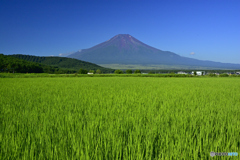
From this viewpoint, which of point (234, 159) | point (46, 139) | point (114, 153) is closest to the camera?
point (234, 159)

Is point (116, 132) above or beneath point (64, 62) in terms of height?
beneath

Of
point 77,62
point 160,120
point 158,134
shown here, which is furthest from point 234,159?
point 77,62

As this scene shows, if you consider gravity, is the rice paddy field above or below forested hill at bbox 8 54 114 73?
below

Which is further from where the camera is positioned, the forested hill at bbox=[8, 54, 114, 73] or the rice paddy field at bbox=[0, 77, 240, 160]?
the forested hill at bbox=[8, 54, 114, 73]

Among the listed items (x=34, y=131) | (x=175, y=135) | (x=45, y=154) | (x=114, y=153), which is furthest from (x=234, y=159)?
(x=34, y=131)

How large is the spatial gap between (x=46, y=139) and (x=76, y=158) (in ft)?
1.80

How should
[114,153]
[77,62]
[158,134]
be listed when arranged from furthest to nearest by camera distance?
[77,62] < [158,134] < [114,153]

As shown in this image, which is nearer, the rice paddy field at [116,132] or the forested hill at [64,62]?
the rice paddy field at [116,132]

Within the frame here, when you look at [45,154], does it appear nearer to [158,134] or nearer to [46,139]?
[46,139]

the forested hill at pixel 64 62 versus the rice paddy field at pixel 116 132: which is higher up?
the forested hill at pixel 64 62

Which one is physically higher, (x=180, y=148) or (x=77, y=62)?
(x=77, y=62)

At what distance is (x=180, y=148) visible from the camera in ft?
5.32

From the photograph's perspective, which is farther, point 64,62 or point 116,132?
point 64,62

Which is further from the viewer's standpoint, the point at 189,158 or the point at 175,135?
the point at 175,135
